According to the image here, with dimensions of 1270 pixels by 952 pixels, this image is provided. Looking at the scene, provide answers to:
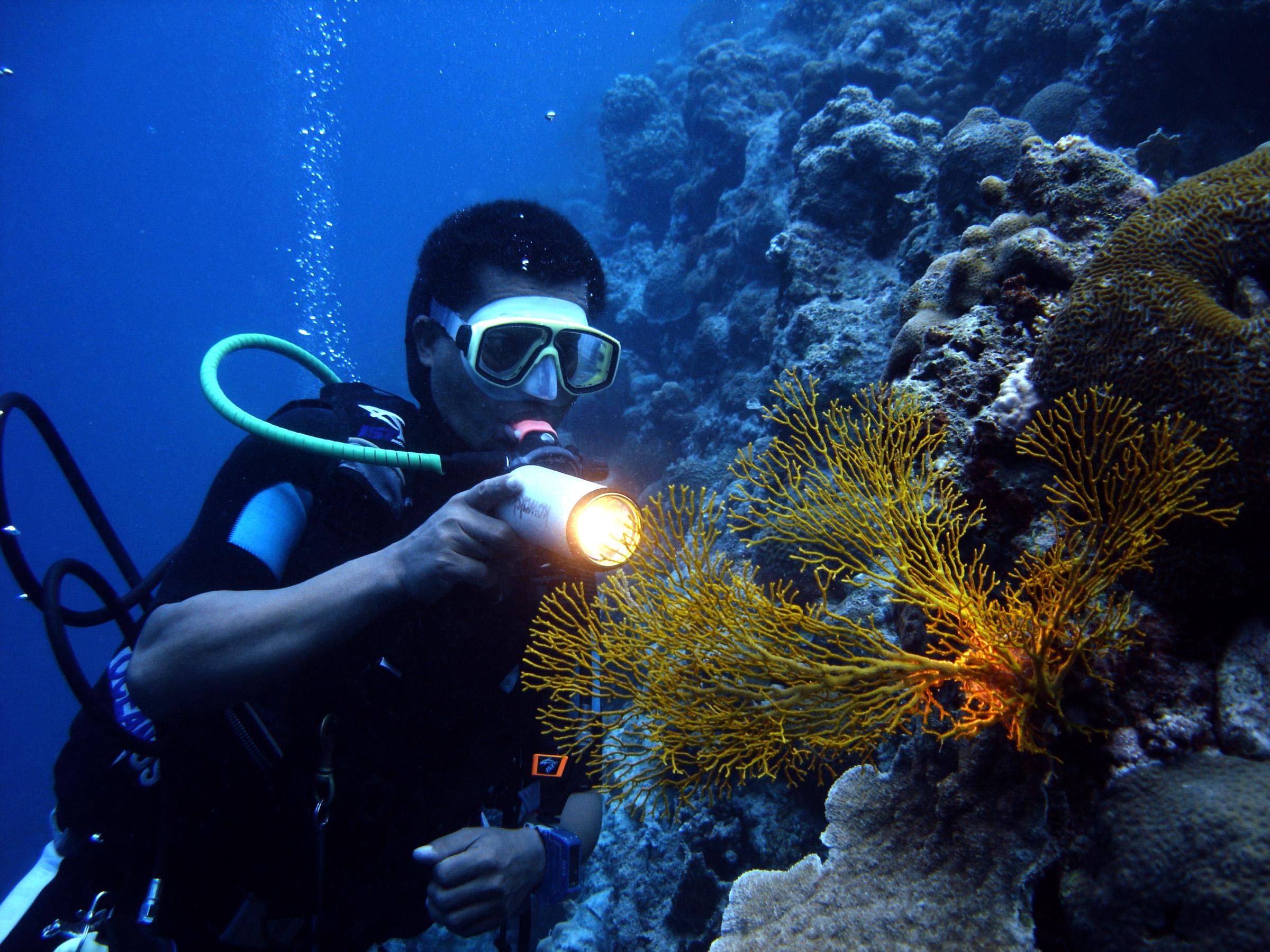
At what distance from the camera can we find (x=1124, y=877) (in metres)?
1.40

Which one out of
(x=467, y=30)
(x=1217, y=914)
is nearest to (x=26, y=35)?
(x=467, y=30)

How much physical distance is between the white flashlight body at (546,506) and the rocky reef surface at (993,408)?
1.65 meters

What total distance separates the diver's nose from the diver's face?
4 centimetres

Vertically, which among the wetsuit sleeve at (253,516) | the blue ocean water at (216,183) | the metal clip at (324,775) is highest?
the blue ocean water at (216,183)

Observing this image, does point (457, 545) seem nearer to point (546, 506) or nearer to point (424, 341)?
point (546, 506)

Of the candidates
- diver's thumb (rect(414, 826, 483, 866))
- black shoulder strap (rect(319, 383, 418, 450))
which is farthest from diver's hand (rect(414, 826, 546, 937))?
black shoulder strap (rect(319, 383, 418, 450))

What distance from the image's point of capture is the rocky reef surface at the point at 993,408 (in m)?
1.54

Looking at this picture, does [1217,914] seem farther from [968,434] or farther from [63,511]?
[63,511]

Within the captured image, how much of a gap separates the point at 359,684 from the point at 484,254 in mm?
2314

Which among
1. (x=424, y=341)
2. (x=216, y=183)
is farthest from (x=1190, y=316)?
(x=216, y=183)

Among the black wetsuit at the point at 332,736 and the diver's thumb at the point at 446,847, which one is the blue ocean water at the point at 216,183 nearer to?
the black wetsuit at the point at 332,736

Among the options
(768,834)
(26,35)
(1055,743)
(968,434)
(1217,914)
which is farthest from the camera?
(26,35)

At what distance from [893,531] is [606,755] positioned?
144cm

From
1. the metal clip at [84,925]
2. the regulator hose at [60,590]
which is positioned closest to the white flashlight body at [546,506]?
the regulator hose at [60,590]
